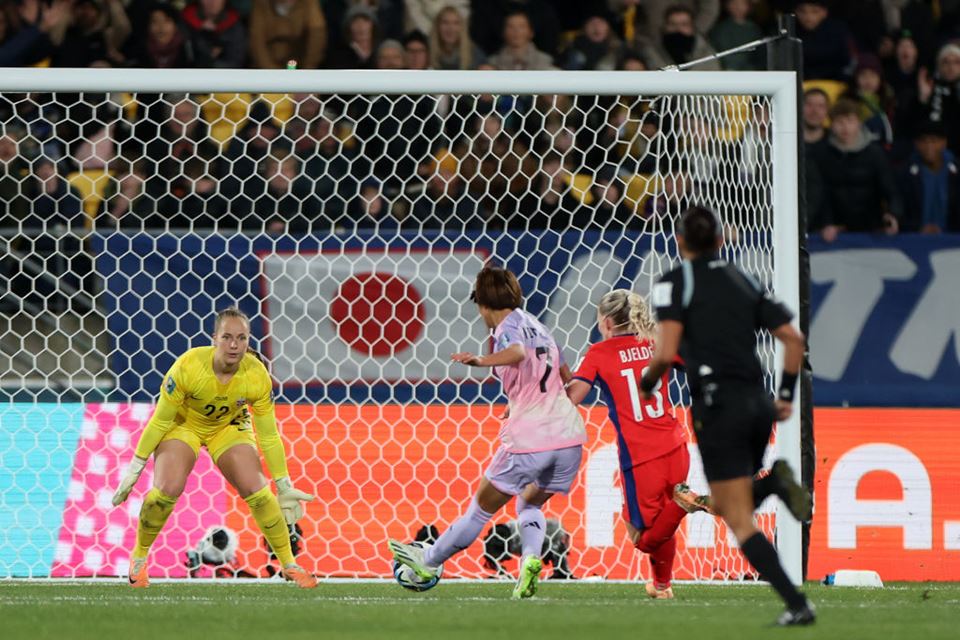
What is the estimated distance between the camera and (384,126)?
11477mm

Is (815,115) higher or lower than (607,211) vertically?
higher

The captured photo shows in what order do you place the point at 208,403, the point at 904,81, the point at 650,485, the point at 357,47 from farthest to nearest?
the point at 904,81 < the point at 357,47 < the point at 208,403 < the point at 650,485

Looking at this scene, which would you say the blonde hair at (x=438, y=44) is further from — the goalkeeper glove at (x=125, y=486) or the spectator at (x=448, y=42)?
the goalkeeper glove at (x=125, y=486)

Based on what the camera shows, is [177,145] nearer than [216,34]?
Yes

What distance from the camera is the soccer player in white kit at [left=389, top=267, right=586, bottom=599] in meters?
8.41

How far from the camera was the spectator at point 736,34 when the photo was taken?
14719 millimetres

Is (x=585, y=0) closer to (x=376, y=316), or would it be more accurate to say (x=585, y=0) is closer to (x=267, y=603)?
(x=376, y=316)

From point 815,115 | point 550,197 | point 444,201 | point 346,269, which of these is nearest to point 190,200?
point 346,269

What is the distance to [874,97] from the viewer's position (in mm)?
14281

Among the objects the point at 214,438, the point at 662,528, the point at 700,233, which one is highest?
the point at 700,233

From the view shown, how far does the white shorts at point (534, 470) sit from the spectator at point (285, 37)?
6194mm

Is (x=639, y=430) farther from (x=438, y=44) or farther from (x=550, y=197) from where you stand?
(x=438, y=44)

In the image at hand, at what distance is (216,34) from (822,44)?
17.6 ft

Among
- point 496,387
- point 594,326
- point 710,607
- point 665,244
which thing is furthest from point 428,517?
point 710,607
